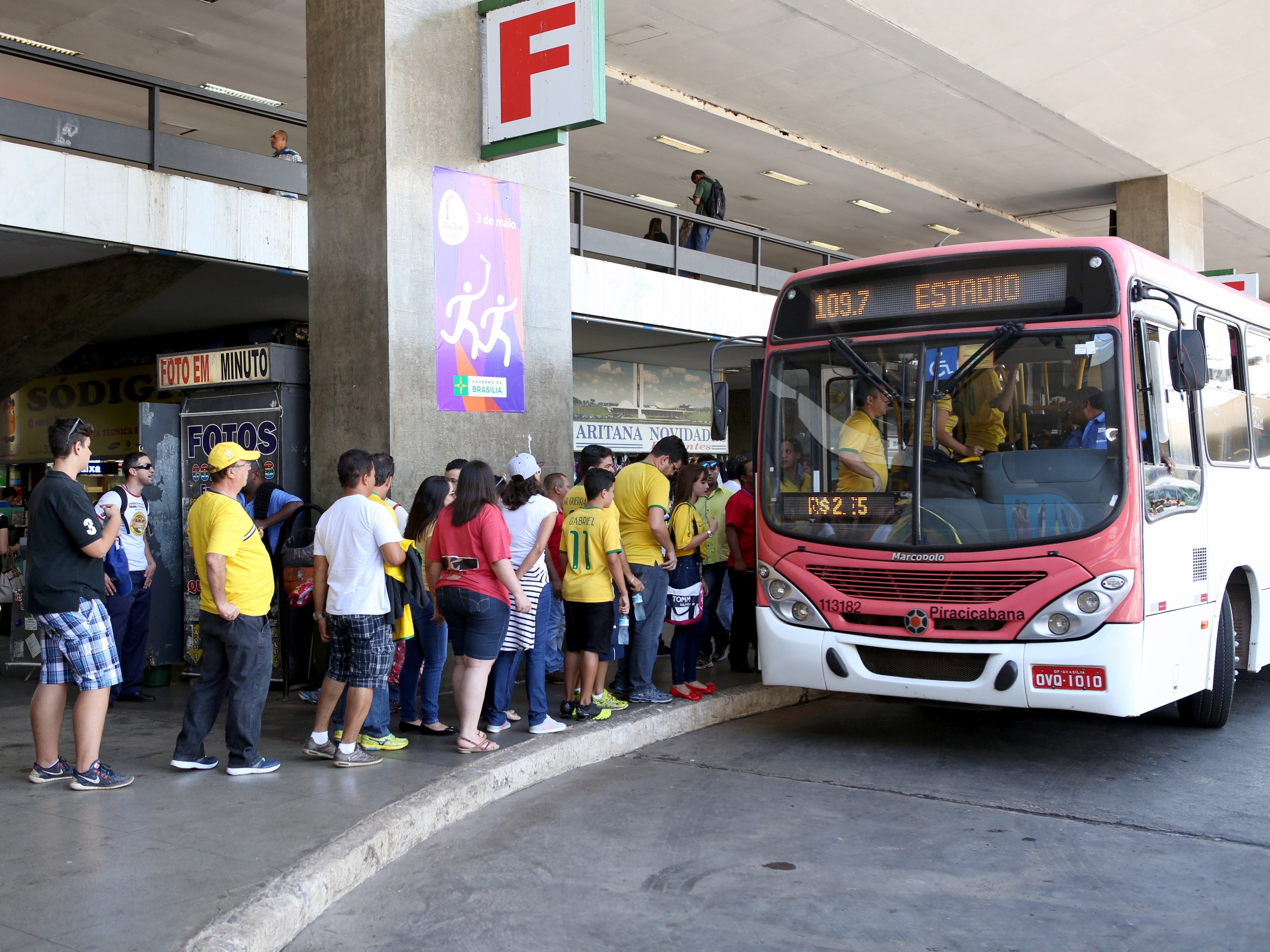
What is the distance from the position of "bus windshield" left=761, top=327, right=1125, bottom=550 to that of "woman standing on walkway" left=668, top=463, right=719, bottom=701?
108 cm

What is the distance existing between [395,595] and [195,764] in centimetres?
140

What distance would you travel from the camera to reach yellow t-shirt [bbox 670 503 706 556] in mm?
8555

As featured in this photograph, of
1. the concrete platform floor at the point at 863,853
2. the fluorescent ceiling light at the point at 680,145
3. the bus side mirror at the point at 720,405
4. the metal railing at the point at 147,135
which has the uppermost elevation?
the fluorescent ceiling light at the point at 680,145

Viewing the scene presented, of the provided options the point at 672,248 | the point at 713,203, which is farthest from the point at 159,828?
the point at 713,203

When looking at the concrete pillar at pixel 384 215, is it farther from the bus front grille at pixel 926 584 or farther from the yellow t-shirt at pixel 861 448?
the bus front grille at pixel 926 584

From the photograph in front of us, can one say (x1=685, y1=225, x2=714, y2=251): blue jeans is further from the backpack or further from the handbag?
the handbag

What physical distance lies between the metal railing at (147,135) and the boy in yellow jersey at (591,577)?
4377 mm

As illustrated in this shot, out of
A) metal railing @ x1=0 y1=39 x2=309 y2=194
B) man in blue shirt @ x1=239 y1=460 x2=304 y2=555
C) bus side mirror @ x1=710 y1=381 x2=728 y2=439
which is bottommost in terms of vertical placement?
man in blue shirt @ x1=239 y1=460 x2=304 y2=555

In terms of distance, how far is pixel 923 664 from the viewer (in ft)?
22.5

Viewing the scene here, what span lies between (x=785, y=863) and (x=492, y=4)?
7174mm

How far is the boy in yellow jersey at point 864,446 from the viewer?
23.6 feet

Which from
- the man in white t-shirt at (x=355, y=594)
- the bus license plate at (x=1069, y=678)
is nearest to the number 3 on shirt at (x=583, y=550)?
the man in white t-shirt at (x=355, y=594)

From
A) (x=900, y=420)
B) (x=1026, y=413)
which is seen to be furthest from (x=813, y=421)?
(x=1026, y=413)

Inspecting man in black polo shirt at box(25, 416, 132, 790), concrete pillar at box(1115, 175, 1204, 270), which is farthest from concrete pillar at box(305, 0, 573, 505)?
concrete pillar at box(1115, 175, 1204, 270)
